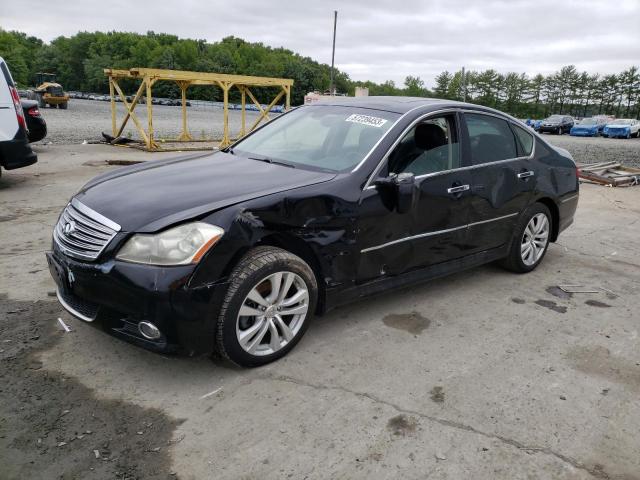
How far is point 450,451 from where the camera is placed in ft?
8.41

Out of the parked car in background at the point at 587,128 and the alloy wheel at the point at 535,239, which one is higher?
→ the parked car in background at the point at 587,128

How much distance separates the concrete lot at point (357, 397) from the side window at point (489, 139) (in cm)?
120

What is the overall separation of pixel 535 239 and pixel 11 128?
7414 mm

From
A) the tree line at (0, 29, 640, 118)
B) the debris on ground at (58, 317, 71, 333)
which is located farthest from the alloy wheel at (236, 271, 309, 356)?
the tree line at (0, 29, 640, 118)

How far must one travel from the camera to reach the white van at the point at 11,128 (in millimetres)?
7867

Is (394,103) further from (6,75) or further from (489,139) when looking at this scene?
(6,75)

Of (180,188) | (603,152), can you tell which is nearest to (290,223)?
(180,188)

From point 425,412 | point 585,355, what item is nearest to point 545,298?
point 585,355

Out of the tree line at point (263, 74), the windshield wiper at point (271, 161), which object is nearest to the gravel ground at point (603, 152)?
the windshield wiper at point (271, 161)

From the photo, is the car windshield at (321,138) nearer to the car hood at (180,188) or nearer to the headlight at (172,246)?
the car hood at (180,188)

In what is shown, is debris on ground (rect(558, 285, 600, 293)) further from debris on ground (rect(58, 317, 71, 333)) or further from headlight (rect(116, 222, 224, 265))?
debris on ground (rect(58, 317, 71, 333))

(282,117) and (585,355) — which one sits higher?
(282,117)

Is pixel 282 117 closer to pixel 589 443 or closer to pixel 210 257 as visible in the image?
pixel 210 257

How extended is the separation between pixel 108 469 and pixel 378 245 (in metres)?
2.09
